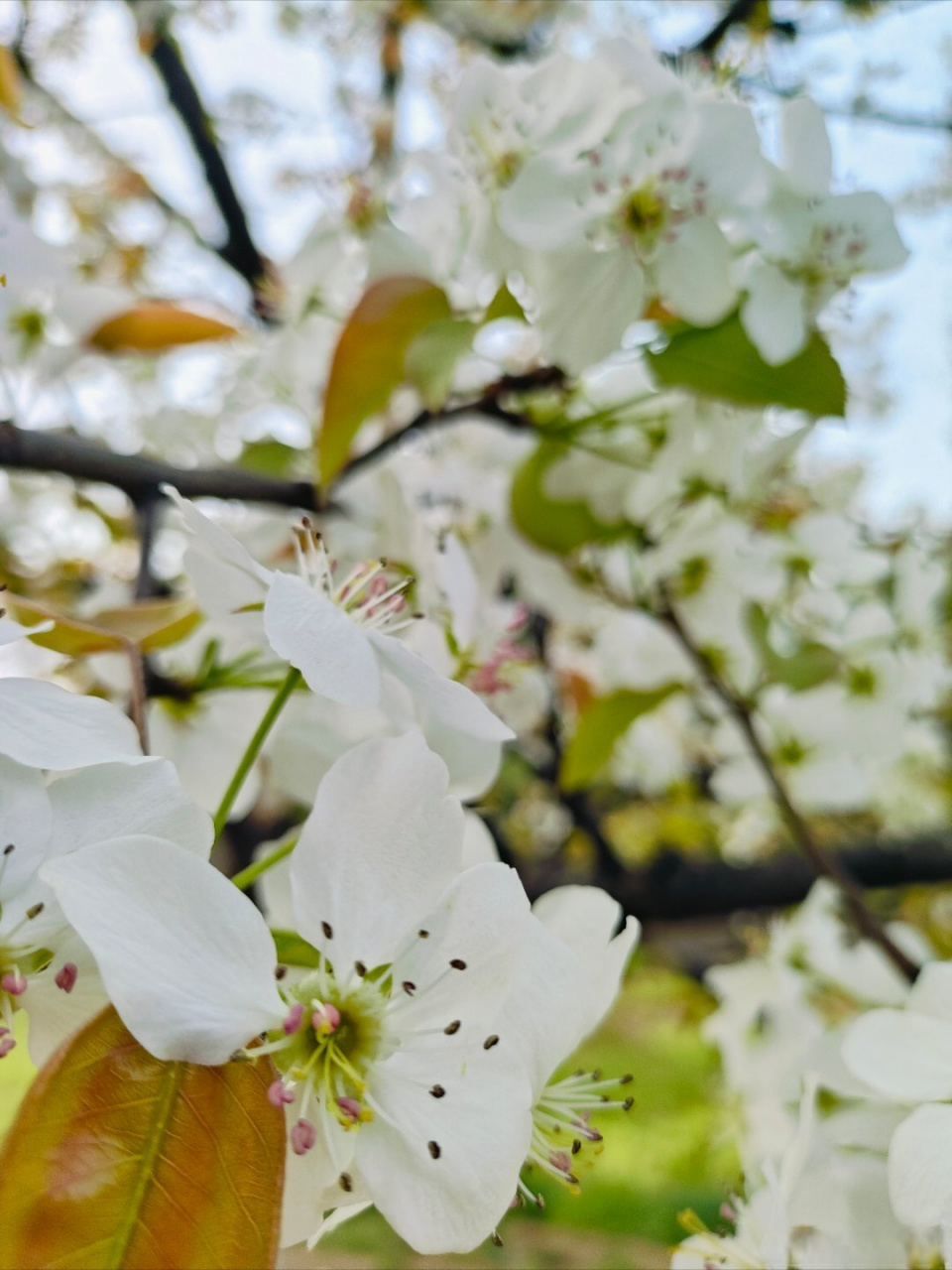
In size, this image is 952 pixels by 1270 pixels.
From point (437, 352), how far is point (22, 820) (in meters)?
0.46

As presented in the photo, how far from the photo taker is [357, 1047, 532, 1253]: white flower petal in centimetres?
31

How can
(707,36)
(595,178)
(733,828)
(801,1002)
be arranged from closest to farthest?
(595,178)
(801,1002)
(707,36)
(733,828)

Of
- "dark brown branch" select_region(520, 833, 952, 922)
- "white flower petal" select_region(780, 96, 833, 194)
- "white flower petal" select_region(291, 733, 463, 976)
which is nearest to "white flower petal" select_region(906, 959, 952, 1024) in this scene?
"white flower petal" select_region(291, 733, 463, 976)

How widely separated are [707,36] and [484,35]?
1.00 meters

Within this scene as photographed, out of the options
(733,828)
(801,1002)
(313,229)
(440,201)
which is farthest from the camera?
(733,828)

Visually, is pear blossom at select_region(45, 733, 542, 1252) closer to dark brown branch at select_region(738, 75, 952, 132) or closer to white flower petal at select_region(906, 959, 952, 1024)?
white flower petal at select_region(906, 959, 952, 1024)

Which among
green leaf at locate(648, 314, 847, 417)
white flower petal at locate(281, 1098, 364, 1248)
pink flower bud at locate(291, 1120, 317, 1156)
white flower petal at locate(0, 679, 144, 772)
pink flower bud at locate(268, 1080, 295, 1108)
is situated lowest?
white flower petal at locate(281, 1098, 364, 1248)

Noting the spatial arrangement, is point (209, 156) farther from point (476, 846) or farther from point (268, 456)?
point (476, 846)

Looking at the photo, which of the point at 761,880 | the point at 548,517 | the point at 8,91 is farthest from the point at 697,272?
the point at 761,880

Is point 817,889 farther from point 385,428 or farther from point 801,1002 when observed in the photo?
point 385,428

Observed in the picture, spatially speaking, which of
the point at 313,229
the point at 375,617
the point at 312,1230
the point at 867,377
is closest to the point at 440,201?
the point at 313,229

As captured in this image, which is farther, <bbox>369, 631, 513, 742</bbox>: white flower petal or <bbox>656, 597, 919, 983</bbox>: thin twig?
<bbox>656, 597, 919, 983</bbox>: thin twig

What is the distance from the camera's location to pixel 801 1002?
103 cm

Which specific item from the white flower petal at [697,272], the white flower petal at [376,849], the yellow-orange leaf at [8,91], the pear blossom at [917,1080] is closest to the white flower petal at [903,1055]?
the pear blossom at [917,1080]
